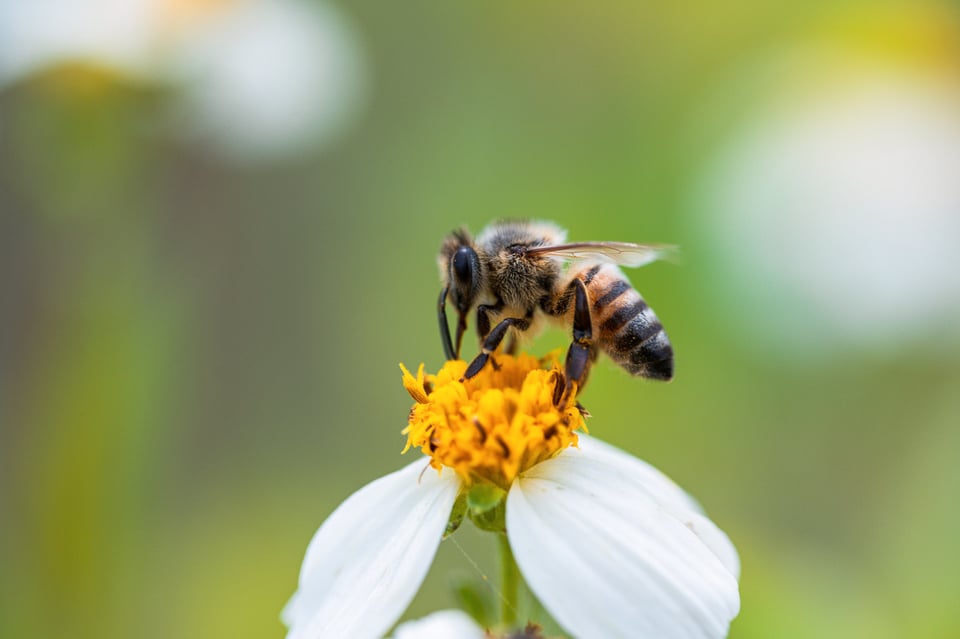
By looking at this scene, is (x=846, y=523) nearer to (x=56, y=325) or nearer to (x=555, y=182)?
(x=555, y=182)

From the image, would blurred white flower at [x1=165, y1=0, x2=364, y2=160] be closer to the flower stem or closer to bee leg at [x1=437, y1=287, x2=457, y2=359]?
bee leg at [x1=437, y1=287, x2=457, y2=359]

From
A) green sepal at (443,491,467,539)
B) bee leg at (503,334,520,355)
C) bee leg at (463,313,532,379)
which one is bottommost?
green sepal at (443,491,467,539)

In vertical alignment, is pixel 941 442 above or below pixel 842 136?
below

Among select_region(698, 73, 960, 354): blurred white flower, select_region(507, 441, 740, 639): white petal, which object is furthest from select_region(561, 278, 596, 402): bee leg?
select_region(698, 73, 960, 354): blurred white flower

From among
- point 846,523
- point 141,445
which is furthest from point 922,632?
point 141,445

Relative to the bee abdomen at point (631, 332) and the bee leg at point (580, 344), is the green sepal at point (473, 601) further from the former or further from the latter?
the bee abdomen at point (631, 332)

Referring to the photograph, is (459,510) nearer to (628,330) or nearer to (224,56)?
(628,330)

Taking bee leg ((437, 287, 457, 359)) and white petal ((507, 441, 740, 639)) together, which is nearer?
white petal ((507, 441, 740, 639))
